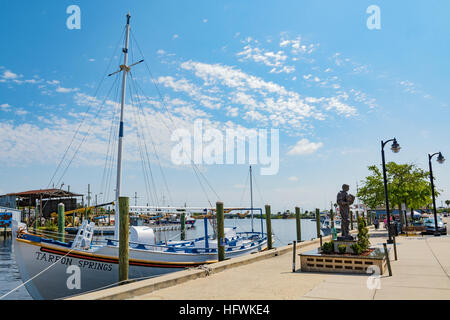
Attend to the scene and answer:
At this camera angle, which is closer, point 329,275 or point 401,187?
point 329,275

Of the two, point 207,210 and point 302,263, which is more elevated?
point 207,210

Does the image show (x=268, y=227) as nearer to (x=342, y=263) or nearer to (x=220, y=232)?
(x=220, y=232)

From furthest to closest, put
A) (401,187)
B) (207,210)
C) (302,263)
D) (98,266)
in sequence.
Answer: (401,187) → (207,210) → (98,266) → (302,263)

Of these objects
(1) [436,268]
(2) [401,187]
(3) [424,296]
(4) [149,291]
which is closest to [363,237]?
(1) [436,268]

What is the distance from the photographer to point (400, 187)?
30.6 meters

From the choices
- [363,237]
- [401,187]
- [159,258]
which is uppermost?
[401,187]

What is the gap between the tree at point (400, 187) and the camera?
99.6 ft

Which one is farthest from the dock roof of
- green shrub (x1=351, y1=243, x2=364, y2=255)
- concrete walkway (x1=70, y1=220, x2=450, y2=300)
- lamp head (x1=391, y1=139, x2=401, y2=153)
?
green shrub (x1=351, y1=243, x2=364, y2=255)

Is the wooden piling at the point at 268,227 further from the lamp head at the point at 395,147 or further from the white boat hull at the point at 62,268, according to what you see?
the white boat hull at the point at 62,268

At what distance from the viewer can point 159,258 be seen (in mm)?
16484

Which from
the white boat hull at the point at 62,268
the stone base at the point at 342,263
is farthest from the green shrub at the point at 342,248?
the white boat hull at the point at 62,268

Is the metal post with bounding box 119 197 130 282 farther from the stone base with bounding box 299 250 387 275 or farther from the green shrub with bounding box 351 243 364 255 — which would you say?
the green shrub with bounding box 351 243 364 255
